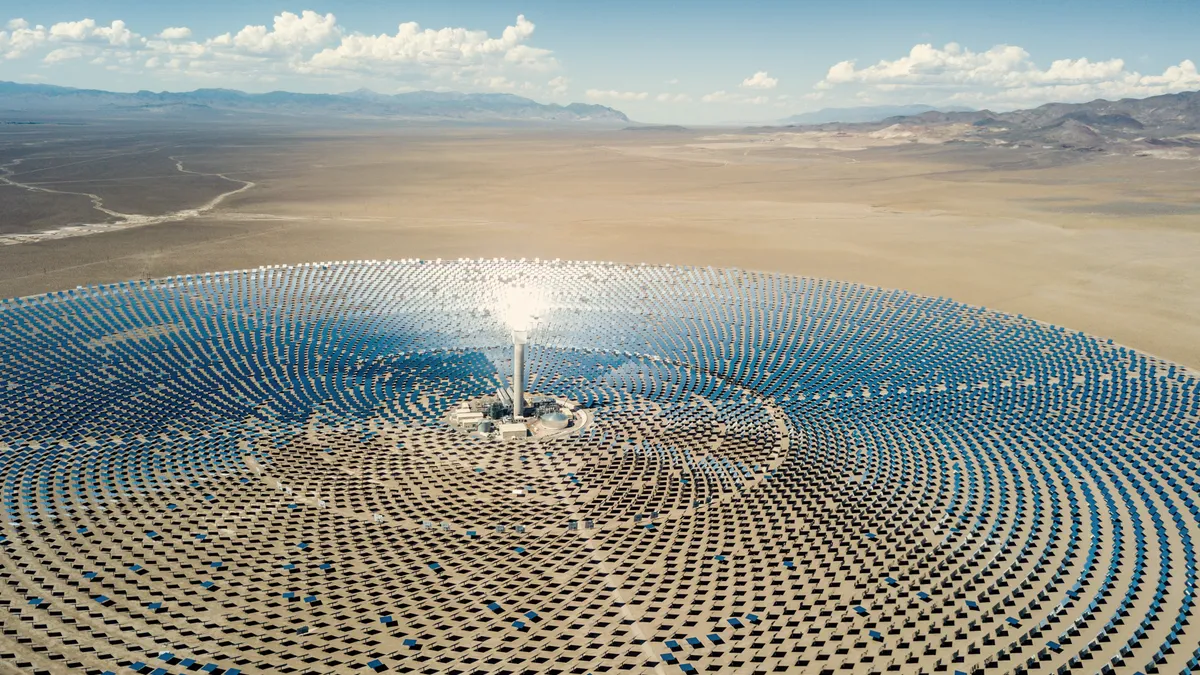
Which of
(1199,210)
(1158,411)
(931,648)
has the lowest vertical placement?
(931,648)

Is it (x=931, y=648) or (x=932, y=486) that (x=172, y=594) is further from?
(x=932, y=486)

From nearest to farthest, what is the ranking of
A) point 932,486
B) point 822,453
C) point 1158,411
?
point 932,486 → point 822,453 → point 1158,411

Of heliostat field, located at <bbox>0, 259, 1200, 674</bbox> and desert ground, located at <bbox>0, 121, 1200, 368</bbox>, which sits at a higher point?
desert ground, located at <bbox>0, 121, 1200, 368</bbox>

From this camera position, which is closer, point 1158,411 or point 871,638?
point 871,638

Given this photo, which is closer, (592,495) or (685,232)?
(592,495)

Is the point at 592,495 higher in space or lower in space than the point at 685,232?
lower

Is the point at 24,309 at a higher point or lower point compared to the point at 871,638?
higher

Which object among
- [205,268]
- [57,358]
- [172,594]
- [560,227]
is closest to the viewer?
[172,594]

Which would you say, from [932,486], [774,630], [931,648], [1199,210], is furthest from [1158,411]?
[1199,210]

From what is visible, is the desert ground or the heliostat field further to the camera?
the desert ground
